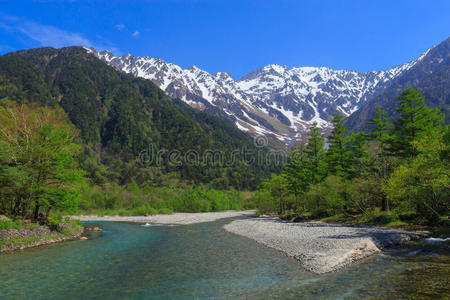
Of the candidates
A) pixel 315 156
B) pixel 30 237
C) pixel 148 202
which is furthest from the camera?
pixel 148 202

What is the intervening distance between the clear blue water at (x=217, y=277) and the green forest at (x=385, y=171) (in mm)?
6174

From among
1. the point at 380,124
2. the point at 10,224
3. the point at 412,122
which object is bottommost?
the point at 10,224

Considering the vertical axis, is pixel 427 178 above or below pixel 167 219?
above

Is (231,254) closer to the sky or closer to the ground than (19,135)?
closer to the ground

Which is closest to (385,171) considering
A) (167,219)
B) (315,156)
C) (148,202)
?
(315,156)

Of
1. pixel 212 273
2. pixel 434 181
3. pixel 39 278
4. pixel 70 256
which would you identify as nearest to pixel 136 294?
pixel 212 273

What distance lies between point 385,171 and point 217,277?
3360cm

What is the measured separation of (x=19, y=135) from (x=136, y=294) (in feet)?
94.8

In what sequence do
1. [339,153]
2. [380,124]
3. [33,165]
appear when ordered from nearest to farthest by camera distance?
[33,165] < [380,124] < [339,153]

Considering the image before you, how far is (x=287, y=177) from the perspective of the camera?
73625 mm

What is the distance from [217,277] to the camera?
1741 centimetres

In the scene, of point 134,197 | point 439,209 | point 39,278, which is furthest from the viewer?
point 134,197

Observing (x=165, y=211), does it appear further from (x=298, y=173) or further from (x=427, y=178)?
(x=427, y=178)

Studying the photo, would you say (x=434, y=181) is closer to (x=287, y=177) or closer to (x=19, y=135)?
(x=19, y=135)
